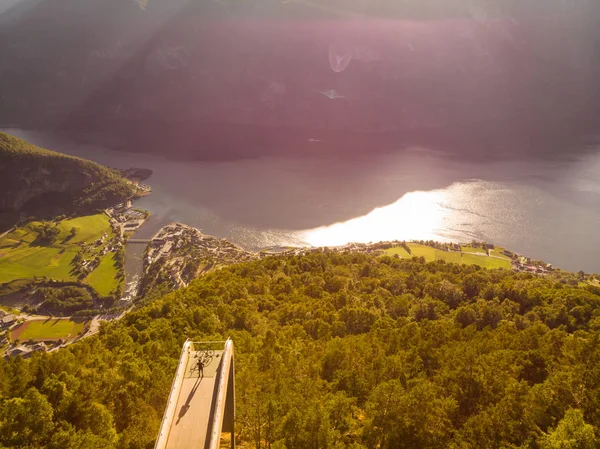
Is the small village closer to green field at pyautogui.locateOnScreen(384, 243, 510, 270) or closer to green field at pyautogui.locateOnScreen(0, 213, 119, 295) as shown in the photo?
green field at pyautogui.locateOnScreen(0, 213, 119, 295)

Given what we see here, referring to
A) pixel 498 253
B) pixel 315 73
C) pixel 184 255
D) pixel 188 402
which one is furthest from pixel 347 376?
pixel 315 73

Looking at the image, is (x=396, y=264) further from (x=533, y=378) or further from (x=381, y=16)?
(x=381, y=16)

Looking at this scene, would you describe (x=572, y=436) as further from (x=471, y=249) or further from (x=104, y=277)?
(x=104, y=277)

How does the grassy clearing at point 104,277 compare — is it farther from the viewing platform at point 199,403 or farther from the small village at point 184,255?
the viewing platform at point 199,403

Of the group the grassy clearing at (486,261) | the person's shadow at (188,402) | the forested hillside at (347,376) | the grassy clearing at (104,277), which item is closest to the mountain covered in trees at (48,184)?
the grassy clearing at (104,277)

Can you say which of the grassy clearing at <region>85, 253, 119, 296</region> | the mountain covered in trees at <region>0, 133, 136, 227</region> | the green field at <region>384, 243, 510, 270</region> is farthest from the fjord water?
the mountain covered in trees at <region>0, 133, 136, 227</region>

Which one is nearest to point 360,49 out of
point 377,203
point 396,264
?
point 377,203
